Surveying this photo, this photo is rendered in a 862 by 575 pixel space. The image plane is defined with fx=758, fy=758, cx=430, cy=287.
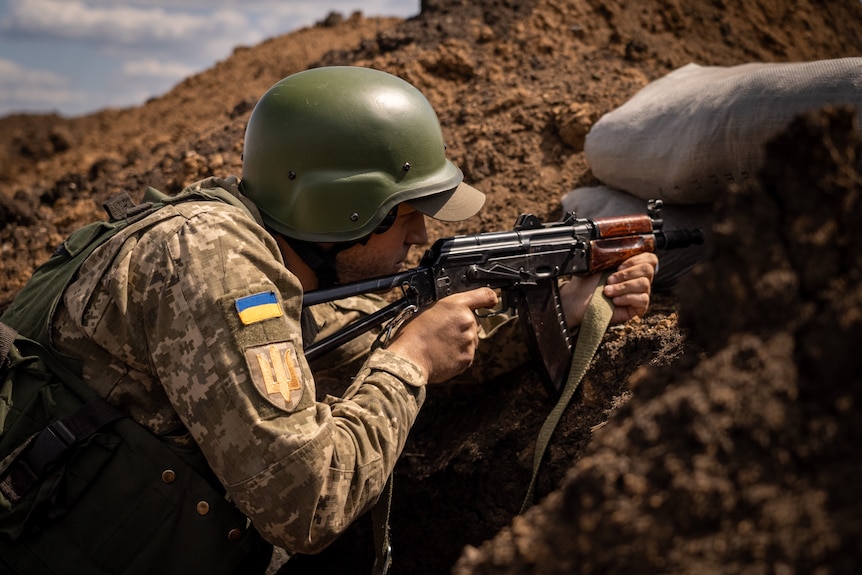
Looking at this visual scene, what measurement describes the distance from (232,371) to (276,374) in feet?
0.35

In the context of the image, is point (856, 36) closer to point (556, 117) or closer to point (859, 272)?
point (556, 117)

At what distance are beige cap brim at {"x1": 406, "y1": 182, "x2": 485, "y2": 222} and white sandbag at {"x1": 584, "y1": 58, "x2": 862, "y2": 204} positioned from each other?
0.96 m

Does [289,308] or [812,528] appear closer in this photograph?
[812,528]

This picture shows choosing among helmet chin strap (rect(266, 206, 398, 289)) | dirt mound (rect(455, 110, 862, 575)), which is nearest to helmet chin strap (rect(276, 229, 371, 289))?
helmet chin strap (rect(266, 206, 398, 289))

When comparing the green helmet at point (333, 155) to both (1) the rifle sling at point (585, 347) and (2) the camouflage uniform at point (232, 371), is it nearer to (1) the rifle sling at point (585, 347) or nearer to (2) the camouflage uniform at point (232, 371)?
(2) the camouflage uniform at point (232, 371)

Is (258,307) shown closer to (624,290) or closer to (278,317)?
(278,317)

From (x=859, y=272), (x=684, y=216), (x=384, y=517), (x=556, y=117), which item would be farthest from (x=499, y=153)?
(x=859, y=272)

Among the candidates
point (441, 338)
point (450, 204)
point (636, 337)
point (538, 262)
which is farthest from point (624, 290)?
point (441, 338)

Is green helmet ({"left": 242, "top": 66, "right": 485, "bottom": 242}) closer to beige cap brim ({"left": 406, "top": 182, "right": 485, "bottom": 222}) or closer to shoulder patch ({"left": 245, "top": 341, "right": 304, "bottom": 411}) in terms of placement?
beige cap brim ({"left": 406, "top": 182, "right": 485, "bottom": 222})

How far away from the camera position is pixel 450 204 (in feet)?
8.31

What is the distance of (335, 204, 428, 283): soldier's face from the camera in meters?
2.47

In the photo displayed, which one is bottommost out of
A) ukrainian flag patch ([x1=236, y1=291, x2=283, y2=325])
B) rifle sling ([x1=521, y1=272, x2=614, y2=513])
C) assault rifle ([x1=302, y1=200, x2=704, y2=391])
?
rifle sling ([x1=521, y1=272, x2=614, y2=513])

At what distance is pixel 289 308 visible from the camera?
2.05 meters

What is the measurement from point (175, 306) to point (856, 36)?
5.85 meters
